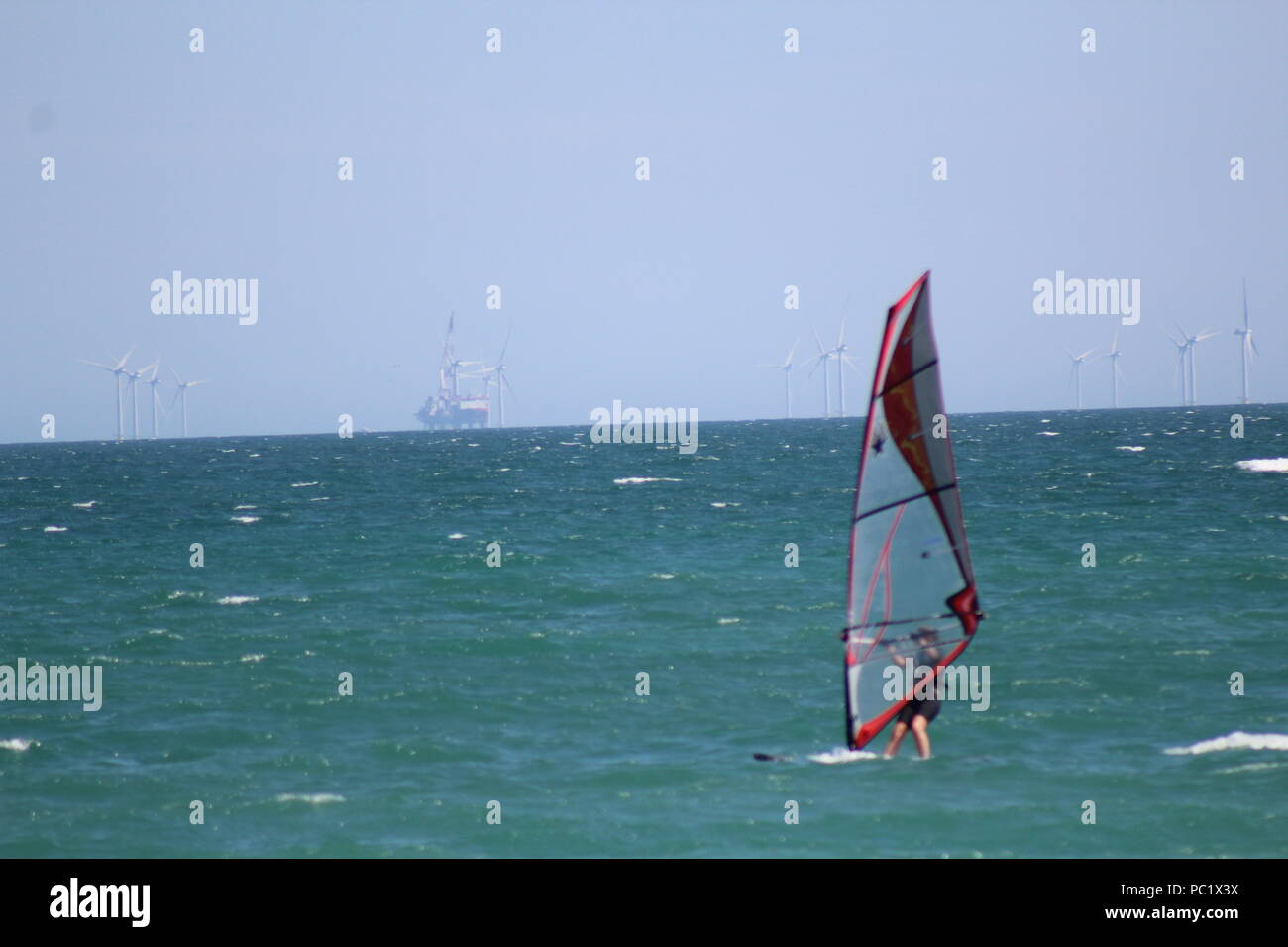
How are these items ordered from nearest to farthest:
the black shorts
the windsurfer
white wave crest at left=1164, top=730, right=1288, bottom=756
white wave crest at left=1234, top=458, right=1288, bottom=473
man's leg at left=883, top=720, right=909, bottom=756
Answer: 1. the windsurfer
2. the black shorts
3. man's leg at left=883, top=720, right=909, bottom=756
4. white wave crest at left=1164, top=730, right=1288, bottom=756
5. white wave crest at left=1234, top=458, right=1288, bottom=473

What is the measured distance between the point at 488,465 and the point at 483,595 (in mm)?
81152

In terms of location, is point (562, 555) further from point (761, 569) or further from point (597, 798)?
point (597, 798)

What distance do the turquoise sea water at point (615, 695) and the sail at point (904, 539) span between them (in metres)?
2.79

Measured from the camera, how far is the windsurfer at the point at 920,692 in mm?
14297

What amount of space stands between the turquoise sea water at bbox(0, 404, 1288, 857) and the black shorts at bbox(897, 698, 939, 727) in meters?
1.39

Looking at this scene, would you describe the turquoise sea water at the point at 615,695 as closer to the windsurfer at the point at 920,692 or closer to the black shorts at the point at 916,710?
the windsurfer at the point at 920,692

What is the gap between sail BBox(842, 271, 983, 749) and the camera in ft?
44.5

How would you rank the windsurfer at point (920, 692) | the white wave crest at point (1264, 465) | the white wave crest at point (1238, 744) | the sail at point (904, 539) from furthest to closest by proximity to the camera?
the white wave crest at point (1264, 465)
the white wave crest at point (1238, 744)
the windsurfer at point (920, 692)
the sail at point (904, 539)

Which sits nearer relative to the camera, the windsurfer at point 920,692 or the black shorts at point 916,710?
the windsurfer at point 920,692

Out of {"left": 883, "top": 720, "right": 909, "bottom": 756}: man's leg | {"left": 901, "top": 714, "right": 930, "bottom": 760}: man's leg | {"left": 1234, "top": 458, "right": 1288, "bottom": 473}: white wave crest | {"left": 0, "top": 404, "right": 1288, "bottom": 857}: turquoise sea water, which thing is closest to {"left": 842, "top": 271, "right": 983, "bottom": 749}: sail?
{"left": 883, "top": 720, "right": 909, "bottom": 756}: man's leg

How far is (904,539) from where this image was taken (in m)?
14.1
